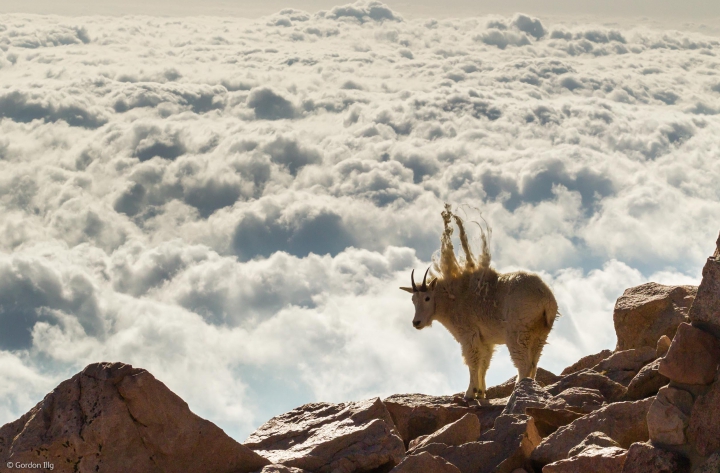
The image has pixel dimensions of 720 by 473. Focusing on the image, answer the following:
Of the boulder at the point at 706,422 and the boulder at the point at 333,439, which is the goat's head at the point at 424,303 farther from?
the boulder at the point at 706,422

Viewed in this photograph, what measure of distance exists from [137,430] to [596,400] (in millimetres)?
8409

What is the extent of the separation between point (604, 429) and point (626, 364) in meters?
5.81

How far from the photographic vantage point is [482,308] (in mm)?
21391

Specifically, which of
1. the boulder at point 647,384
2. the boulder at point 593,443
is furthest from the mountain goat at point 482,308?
the boulder at point 593,443

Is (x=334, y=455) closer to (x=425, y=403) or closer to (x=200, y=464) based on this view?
(x=200, y=464)

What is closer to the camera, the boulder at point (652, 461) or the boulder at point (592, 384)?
the boulder at point (652, 461)

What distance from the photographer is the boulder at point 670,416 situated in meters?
9.55

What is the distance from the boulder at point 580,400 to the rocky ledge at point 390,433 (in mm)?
28

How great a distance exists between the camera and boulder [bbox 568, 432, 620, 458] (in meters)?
11.4

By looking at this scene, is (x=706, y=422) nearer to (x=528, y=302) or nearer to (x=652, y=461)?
(x=652, y=461)

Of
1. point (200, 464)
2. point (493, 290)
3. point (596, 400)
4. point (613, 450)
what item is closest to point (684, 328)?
point (613, 450)

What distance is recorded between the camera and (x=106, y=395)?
39.4ft

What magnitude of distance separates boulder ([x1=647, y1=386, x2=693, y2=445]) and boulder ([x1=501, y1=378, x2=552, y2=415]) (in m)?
4.77

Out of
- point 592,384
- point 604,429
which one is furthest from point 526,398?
point 604,429
